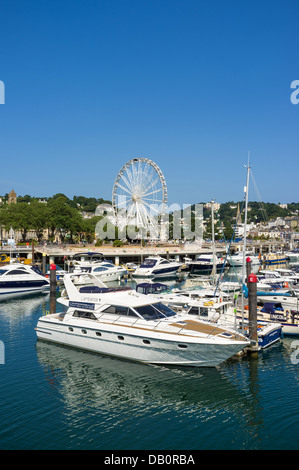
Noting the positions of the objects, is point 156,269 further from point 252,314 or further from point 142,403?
point 142,403

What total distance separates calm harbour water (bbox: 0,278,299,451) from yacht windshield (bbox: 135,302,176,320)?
8.87ft

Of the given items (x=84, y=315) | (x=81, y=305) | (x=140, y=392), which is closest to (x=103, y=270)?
(x=81, y=305)

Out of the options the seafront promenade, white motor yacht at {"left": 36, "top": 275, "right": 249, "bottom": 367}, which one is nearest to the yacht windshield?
white motor yacht at {"left": 36, "top": 275, "right": 249, "bottom": 367}

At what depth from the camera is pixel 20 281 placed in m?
43.8

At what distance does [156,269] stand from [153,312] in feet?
128

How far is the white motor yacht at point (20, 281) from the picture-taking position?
43062mm

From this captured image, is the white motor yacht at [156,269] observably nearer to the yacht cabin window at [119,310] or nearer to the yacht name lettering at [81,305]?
the yacht name lettering at [81,305]

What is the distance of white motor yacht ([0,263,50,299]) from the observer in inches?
1695
